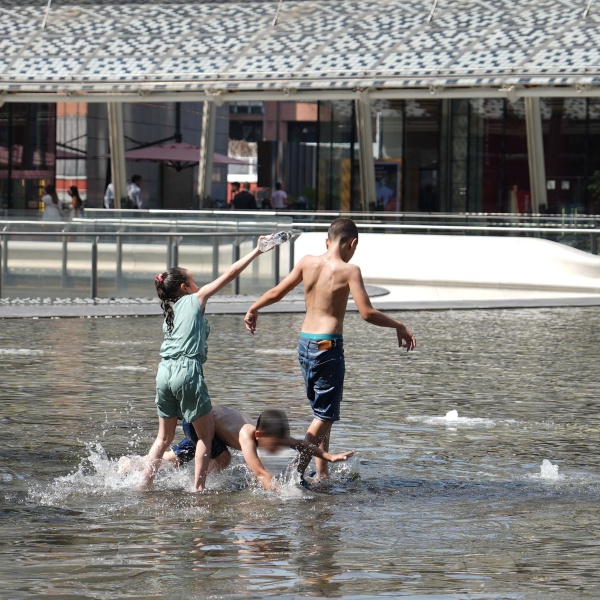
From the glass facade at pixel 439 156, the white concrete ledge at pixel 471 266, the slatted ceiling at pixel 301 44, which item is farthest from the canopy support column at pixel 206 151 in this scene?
the white concrete ledge at pixel 471 266

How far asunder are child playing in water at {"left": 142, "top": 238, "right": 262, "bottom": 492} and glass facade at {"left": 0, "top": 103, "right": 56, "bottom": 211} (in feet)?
143

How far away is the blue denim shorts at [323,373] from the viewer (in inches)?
323

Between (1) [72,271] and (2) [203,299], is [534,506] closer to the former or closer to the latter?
(2) [203,299]

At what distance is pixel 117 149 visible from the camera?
45.8 m

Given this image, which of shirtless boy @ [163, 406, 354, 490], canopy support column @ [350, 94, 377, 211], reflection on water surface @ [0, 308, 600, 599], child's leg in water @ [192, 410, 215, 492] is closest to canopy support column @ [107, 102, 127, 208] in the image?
canopy support column @ [350, 94, 377, 211]

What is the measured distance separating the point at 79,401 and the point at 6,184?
4040 centimetres

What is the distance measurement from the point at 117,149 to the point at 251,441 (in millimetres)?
38540

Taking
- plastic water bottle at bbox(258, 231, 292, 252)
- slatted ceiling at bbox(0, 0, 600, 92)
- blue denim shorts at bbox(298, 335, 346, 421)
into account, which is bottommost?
blue denim shorts at bbox(298, 335, 346, 421)

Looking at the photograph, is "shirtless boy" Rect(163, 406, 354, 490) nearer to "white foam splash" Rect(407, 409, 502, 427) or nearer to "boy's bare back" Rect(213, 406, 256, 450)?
"boy's bare back" Rect(213, 406, 256, 450)

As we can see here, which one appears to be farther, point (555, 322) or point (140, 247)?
point (140, 247)

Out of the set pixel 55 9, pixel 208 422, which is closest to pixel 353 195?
pixel 55 9

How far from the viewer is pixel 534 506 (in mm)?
7574

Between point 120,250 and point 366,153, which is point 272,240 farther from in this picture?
point 366,153

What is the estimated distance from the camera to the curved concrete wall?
28.8 m
